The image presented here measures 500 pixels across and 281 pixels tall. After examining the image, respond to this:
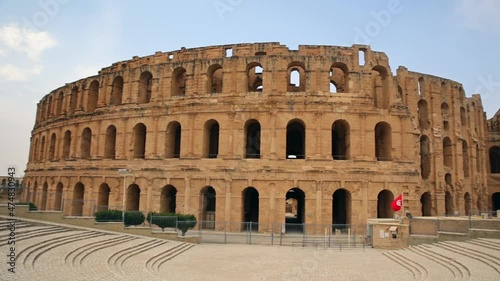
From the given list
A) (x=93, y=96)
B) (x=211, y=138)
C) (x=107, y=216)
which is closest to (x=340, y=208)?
(x=211, y=138)

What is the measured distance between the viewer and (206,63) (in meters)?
29.4

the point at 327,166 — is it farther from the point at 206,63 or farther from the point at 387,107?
the point at 206,63

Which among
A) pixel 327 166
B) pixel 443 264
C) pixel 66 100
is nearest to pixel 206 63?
pixel 327 166

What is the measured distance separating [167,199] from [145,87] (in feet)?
33.9

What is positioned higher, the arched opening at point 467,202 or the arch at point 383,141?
the arch at point 383,141

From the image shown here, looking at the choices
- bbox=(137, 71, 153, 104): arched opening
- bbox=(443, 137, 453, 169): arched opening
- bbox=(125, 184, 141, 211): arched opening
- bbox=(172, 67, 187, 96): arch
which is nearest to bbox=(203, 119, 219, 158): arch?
bbox=(172, 67, 187, 96): arch

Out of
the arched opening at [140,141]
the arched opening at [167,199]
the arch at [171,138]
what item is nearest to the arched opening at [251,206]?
the arched opening at [167,199]

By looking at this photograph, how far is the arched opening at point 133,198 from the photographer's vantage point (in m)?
30.3

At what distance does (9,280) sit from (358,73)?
2531 centimetres

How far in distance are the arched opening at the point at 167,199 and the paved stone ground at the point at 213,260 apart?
8.42 meters

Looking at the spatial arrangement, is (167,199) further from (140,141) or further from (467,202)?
(467,202)

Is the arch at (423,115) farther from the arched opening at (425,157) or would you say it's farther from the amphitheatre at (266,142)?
the arched opening at (425,157)

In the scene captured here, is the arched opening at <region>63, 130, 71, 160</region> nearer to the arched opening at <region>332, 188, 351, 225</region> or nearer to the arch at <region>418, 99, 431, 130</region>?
the arched opening at <region>332, 188, 351, 225</region>

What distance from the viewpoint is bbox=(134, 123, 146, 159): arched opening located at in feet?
103
